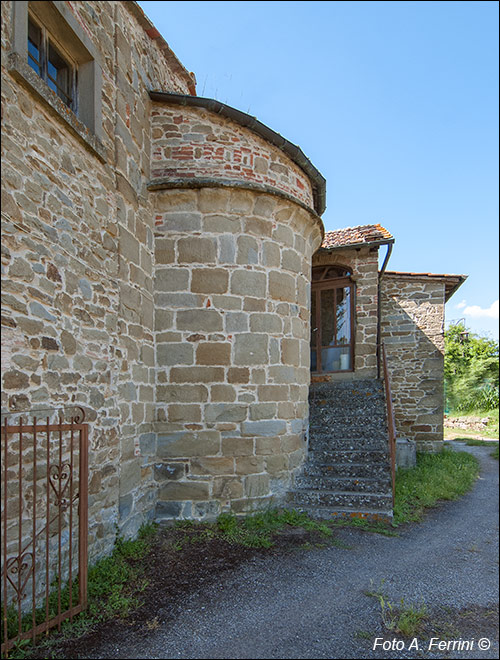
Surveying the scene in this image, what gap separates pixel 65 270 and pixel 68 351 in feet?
2.23

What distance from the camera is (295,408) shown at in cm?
577

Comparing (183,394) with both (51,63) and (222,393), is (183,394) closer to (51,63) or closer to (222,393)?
(222,393)

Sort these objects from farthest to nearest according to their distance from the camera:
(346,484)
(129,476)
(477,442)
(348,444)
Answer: (477,442)
(348,444)
(346,484)
(129,476)

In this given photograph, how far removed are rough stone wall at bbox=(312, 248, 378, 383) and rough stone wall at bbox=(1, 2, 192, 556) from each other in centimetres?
531

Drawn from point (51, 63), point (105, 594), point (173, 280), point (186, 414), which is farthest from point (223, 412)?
point (51, 63)

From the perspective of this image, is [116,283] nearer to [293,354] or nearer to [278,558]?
[293,354]

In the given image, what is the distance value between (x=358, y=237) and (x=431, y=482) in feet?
16.9

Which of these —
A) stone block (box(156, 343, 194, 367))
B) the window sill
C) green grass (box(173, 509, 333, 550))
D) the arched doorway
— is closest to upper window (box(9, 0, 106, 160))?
the window sill

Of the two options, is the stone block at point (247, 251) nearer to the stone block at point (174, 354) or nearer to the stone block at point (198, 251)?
the stone block at point (198, 251)

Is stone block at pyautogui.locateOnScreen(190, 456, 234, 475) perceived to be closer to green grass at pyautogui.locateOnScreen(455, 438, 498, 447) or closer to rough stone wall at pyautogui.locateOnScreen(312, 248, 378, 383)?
rough stone wall at pyautogui.locateOnScreen(312, 248, 378, 383)

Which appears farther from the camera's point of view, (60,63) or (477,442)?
(477,442)

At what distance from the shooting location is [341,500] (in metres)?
5.38

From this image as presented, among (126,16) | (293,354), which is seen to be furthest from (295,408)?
(126,16)

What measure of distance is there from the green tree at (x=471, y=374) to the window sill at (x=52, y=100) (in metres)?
15.3
